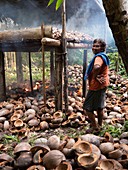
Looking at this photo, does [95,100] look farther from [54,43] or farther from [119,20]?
[119,20]

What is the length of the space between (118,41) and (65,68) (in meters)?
4.06

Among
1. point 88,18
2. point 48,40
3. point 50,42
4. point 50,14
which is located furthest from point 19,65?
point 48,40

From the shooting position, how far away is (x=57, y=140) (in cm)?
307

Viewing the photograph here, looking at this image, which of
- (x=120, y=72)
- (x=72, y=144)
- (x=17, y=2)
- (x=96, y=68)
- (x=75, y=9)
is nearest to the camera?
(x=72, y=144)

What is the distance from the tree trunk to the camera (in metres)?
0.79

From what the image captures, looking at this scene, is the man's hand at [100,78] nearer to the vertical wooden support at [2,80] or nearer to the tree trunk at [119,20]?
the tree trunk at [119,20]

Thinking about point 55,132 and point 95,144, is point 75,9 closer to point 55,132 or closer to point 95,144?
point 55,132

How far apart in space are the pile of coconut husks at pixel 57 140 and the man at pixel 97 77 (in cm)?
53

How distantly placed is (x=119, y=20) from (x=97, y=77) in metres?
2.82

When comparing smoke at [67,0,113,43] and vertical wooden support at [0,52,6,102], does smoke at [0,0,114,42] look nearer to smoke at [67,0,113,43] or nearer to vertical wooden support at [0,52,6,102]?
smoke at [67,0,113,43]

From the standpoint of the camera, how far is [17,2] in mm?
8312

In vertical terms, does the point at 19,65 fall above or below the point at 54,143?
above

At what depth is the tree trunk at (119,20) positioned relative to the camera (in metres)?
0.79

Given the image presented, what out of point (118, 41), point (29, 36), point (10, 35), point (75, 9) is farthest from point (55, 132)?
point (75, 9)
